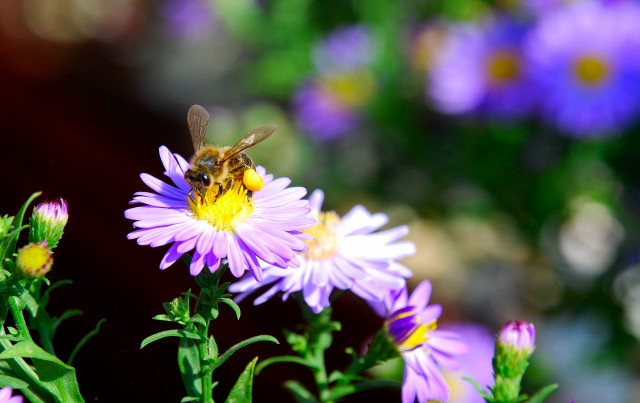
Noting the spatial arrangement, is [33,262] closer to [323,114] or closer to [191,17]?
[323,114]

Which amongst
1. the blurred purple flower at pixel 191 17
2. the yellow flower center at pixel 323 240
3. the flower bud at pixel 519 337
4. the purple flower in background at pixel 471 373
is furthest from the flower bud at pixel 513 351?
the blurred purple flower at pixel 191 17

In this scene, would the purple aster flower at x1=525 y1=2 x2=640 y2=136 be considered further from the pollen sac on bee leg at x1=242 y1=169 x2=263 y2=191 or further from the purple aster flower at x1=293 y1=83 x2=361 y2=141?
the pollen sac on bee leg at x1=242 y1=169 x2=263 y2=191

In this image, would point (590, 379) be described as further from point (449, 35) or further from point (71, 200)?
point (71, 200)

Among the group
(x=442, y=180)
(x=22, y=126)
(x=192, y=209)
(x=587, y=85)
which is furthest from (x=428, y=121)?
(x=192, y=209)

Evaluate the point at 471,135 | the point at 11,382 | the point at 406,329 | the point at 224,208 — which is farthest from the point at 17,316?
the point at 471,135

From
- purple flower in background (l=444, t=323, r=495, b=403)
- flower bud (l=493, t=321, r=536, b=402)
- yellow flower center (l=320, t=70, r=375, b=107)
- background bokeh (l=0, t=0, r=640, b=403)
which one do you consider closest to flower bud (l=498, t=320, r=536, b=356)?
flower bud (l=493, t=321, r=536, b=402)
